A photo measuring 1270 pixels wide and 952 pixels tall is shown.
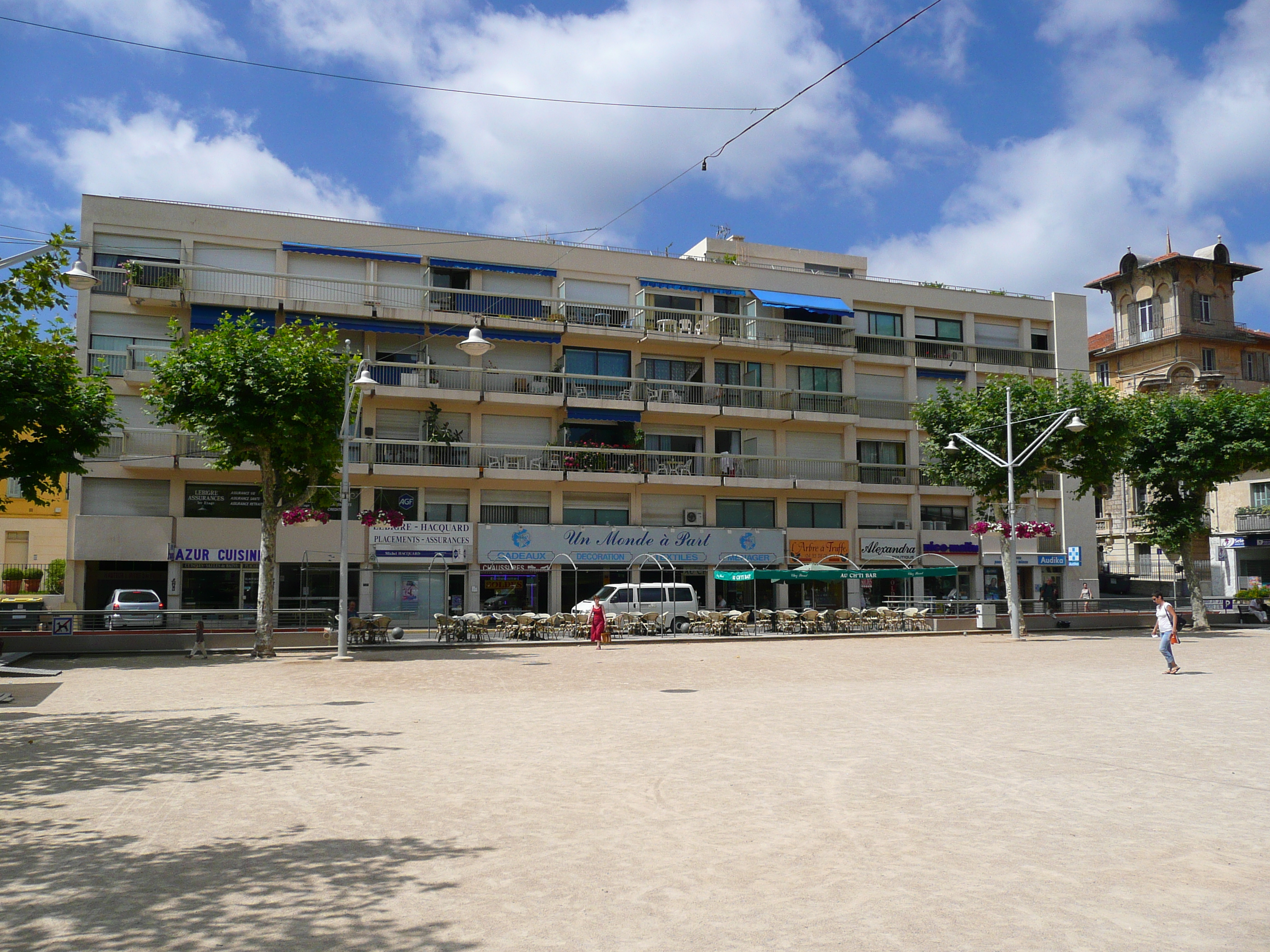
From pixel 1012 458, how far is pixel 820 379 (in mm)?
13071

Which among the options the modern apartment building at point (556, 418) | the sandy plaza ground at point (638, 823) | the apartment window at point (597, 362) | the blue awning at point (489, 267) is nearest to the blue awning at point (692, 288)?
the modern apartment building at point (556, 418)

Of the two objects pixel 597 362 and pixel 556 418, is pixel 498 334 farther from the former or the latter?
→ pixel 597 362

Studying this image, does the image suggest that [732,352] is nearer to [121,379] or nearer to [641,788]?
[121,379]

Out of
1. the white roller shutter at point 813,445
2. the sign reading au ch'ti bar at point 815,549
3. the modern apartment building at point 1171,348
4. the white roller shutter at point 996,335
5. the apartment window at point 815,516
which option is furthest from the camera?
the modern apartment building at point 1171,348

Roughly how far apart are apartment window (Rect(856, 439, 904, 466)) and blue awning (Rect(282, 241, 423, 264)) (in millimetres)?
20608

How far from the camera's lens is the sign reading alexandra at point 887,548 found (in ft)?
141

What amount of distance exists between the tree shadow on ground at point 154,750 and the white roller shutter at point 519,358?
26966 mm

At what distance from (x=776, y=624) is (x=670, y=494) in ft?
26.0

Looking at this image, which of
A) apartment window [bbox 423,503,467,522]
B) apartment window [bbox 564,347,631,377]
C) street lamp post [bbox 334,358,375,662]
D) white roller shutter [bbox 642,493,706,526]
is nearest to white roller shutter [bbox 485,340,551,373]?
apartment window [bbox 564,347,631,377]

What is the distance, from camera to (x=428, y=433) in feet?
123

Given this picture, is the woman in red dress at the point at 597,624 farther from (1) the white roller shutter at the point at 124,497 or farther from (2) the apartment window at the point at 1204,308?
(2) the apartment window at the point at 1204,308

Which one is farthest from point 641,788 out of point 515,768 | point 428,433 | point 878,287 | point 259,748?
point 878,287

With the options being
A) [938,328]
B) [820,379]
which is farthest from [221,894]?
[938,328]

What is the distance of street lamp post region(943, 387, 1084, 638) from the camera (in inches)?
1198
